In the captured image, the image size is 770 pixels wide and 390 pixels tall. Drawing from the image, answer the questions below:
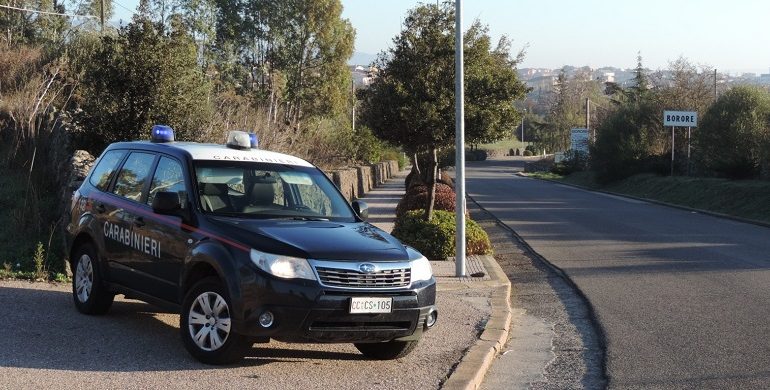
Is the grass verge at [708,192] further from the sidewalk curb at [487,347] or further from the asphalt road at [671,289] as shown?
the sidewalk curb at [487,347]

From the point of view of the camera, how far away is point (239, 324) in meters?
6.95

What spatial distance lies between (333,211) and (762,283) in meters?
7.33

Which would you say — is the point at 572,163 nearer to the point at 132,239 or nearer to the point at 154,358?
the point at 132,239

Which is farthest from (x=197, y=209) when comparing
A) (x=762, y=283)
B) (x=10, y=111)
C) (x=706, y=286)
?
(x=10, y=111)

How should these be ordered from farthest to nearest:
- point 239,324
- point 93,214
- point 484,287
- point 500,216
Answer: point 500,216, point 484,287, point 93,214, point 239,324

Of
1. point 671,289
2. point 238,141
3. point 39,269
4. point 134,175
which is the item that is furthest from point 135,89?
point 671,289

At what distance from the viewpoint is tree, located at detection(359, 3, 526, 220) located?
1659 cm

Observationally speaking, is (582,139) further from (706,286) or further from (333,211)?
(333,211)

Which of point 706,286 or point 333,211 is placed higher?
A: point 333,211

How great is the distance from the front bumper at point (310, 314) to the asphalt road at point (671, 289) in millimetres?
1970

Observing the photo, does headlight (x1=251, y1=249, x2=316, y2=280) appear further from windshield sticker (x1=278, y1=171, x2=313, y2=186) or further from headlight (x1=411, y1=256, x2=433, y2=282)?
windshield sticker (x1=278, y1=171, x2=313, y2=186)

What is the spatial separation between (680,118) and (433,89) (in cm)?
2486

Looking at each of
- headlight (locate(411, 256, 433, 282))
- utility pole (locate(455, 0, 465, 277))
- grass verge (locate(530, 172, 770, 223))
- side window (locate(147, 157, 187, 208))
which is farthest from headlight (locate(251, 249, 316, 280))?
grass verge (locate(530, 172, 770, 223))

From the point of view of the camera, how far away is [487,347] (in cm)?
849
